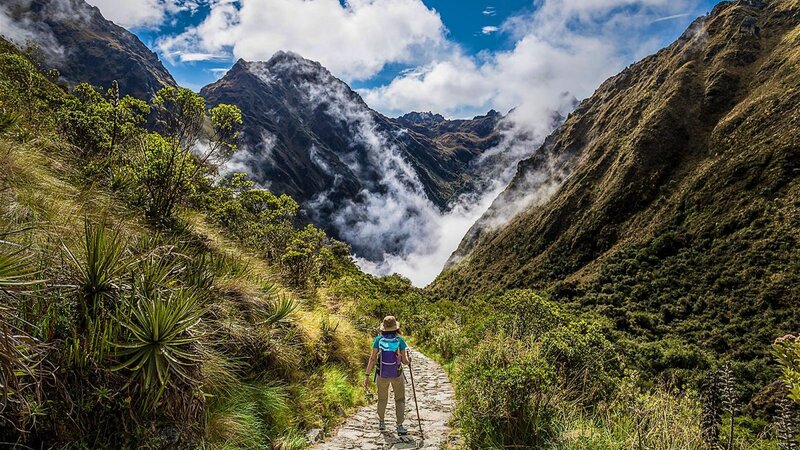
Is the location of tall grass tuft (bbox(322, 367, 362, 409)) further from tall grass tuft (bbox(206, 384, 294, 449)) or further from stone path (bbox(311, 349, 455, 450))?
tall grass tuft (bbox(206, 384, 294, 449))

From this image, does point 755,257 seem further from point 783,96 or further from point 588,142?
point 588,142

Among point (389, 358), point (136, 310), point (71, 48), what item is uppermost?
point (71, 48)

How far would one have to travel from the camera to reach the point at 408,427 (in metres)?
7.85

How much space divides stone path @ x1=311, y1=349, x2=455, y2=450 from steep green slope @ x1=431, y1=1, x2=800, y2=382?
179 feet

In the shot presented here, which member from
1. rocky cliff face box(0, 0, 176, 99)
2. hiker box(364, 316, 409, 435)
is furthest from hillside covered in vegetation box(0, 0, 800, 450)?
rocky cliff face box(0, 0, 176, 99)

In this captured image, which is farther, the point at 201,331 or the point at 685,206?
the point at 685,206

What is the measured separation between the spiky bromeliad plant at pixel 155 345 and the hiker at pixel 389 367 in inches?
151

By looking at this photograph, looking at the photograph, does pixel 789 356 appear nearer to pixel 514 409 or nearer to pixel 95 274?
pixel 514 409

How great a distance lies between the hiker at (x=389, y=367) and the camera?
291 inches

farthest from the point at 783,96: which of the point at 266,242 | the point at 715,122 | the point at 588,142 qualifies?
the point at 266,242

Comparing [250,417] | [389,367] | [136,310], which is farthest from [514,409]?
[136,310]

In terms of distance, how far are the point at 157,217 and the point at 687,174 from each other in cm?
12605

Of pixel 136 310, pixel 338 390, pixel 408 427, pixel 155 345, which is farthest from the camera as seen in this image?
pixel 338 390

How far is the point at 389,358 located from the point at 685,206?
114 m
